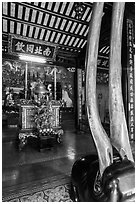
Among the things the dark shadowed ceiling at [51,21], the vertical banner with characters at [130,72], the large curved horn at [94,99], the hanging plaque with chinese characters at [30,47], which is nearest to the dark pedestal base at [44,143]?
the vertical banner with characters at [130,72]

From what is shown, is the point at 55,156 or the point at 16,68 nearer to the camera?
the point at 55,156

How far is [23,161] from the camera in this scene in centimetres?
303

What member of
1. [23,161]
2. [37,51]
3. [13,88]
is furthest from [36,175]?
[13,88]

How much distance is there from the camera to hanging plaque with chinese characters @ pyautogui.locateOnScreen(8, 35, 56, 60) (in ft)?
14.9

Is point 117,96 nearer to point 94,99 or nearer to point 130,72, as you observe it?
point 94,99

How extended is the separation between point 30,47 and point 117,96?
4.83 metres

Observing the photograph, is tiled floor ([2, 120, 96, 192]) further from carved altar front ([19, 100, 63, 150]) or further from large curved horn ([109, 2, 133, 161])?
large curved horn ([109, 2, 133, 161])

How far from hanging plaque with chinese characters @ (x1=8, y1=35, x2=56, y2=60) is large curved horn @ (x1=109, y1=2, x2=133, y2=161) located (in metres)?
4.57

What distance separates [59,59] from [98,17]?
20.5 feet

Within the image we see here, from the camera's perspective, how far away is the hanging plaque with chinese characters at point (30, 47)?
4555 millimetres

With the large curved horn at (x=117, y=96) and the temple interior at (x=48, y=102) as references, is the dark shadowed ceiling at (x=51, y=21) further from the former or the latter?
the large curved horn at (x=117, y=96)

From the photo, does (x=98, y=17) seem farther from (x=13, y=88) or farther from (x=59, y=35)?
(x=13, y=88)

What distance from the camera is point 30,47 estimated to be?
4.82 metres

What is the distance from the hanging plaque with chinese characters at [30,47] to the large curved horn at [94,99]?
454 cm
